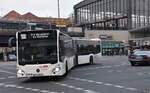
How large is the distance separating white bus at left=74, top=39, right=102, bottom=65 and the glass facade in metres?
34.3

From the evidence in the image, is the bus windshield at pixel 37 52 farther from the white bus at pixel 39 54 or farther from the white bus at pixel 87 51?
the white bus at pixel 87 51

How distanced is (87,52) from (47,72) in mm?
11830

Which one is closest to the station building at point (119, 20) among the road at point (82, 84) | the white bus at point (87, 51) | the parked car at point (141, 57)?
the white bus at point (87, 51)

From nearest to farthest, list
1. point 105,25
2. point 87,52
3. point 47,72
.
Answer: point 47,72
point 87,52
point 105,25

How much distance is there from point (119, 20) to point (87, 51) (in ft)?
129

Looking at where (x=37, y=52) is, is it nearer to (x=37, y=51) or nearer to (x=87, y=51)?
(x=37, y=51)

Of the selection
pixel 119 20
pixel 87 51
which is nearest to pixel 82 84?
pixel 87 51

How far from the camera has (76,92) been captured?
9516mm

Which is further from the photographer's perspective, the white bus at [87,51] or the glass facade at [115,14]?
the glass facade at [115,14]

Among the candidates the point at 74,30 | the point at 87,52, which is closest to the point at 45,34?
the point at 87,52

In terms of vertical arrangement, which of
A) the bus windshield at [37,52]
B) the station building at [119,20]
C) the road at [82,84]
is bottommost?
the road at [82,84]

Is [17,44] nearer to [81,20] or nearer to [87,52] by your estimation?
[87,52]

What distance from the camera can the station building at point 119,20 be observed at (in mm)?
58500

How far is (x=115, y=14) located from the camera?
60.8 m
